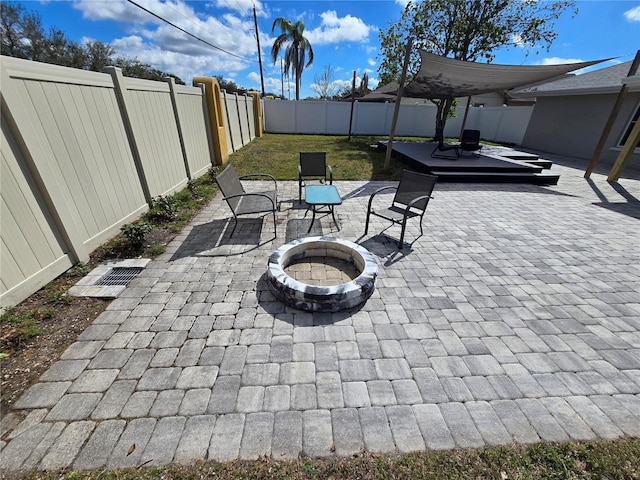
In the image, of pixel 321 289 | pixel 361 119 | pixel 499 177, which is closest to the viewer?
pixel 321 289

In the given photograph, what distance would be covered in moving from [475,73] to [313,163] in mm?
5498

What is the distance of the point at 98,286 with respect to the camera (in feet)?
10.3

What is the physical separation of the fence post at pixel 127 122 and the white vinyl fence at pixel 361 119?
16.3m

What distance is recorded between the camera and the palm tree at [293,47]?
24359mm

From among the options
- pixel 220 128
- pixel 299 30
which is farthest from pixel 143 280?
pixel 299 30

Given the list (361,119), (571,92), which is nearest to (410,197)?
(571,92)

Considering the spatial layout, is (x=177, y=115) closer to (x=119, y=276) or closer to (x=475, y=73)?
(x=119, y=276)

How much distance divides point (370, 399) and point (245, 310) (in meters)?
1.52

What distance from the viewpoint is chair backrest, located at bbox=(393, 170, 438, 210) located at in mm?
4234

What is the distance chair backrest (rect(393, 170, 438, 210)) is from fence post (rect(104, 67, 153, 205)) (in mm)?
4585

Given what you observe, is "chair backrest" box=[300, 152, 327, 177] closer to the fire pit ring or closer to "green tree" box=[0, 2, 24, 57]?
the fire pit ring

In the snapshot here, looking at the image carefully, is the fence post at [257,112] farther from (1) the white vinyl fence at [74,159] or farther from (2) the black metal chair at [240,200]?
(2) the black metal chair at [240,200]

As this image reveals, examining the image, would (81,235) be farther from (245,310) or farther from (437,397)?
(437,397)

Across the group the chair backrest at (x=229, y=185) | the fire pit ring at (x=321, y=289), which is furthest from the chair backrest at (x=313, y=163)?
the fire pit ring at (x=321, y=289)
